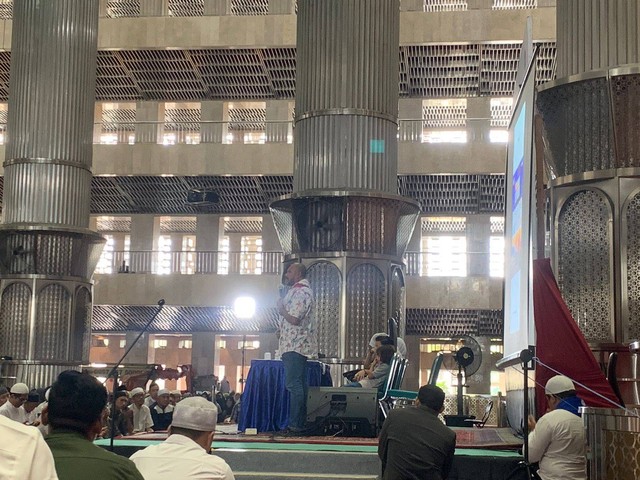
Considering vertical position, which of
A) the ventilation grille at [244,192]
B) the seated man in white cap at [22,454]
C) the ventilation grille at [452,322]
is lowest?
the ventilation grille at [452,322]

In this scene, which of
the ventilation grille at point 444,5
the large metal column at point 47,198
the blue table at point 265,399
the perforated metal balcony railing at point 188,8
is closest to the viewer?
the blue table at point 265,399

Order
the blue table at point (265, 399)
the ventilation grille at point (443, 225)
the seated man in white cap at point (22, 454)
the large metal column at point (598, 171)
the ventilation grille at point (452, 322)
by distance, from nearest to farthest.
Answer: the seated man in white cap at point (22, 454) → the large metal column at point (598, 171) → the blue table at point (265, 399) → the ventilation grille at point (452, 322) → the ventilation grille at point (443, 225)

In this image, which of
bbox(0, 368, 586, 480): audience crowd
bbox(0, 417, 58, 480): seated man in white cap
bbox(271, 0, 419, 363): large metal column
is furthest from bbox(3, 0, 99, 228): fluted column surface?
bbox(0, 417, 58, 480): seated man in white cap

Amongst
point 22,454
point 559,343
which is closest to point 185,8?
point 559,343

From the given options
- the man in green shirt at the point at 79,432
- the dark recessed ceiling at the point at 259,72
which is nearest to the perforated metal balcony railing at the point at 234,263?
the dark recessed ceiling at the point at 259,72

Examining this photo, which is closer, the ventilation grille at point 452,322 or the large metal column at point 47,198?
the large metal column at point 47,198

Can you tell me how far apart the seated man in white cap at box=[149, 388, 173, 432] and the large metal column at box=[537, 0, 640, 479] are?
768 cm

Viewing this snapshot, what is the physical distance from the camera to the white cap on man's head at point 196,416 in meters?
3.72

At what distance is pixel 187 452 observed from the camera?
11.9 ft

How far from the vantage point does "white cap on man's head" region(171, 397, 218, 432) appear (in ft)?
12.2

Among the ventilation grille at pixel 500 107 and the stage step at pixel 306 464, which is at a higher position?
the ventilation grille at pixel 500 107

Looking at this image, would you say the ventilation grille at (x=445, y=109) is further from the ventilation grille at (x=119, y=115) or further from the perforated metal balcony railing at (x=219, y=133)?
the ventilation grille at (x=119, y=115)

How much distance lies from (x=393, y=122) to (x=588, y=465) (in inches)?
317

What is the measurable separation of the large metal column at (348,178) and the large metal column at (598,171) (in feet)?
16.4
